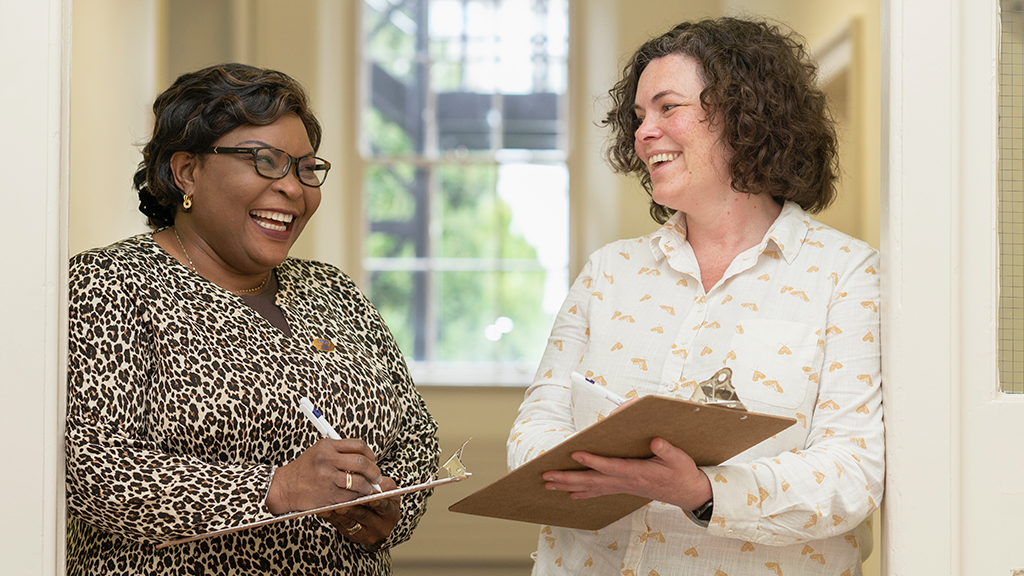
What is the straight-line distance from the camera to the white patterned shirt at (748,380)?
54.6 inches

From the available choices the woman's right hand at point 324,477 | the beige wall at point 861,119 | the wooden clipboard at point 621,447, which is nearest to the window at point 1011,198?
the wooden clipboard at point 621,447

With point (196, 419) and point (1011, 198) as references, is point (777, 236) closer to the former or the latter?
point (1011, 198)

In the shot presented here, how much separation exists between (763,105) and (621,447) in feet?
2.57

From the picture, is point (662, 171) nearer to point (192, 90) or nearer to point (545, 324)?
point (192, 90)

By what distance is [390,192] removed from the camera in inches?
203

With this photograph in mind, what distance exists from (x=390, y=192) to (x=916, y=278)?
4115 millimetres

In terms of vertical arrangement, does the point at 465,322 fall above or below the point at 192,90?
below

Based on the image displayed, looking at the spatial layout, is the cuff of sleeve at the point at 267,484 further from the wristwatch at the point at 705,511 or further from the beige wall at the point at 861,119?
the beige wall at the point at 861,119

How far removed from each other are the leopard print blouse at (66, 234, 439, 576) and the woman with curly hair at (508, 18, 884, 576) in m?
0.37

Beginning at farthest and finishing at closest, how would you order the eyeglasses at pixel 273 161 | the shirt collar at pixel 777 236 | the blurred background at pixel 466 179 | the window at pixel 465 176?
the window at pixel 465 176 < the blurred background at pixel 466 179 < the eyeglasses at pixel 273 161 < the shirt collar at pixel 777 236

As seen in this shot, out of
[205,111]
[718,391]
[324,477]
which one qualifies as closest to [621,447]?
[718,391]

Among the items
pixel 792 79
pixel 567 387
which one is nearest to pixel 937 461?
pixel 567 387

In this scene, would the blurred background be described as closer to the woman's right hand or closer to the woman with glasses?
the woman with glasses

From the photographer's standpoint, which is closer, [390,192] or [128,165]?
[128,165]
